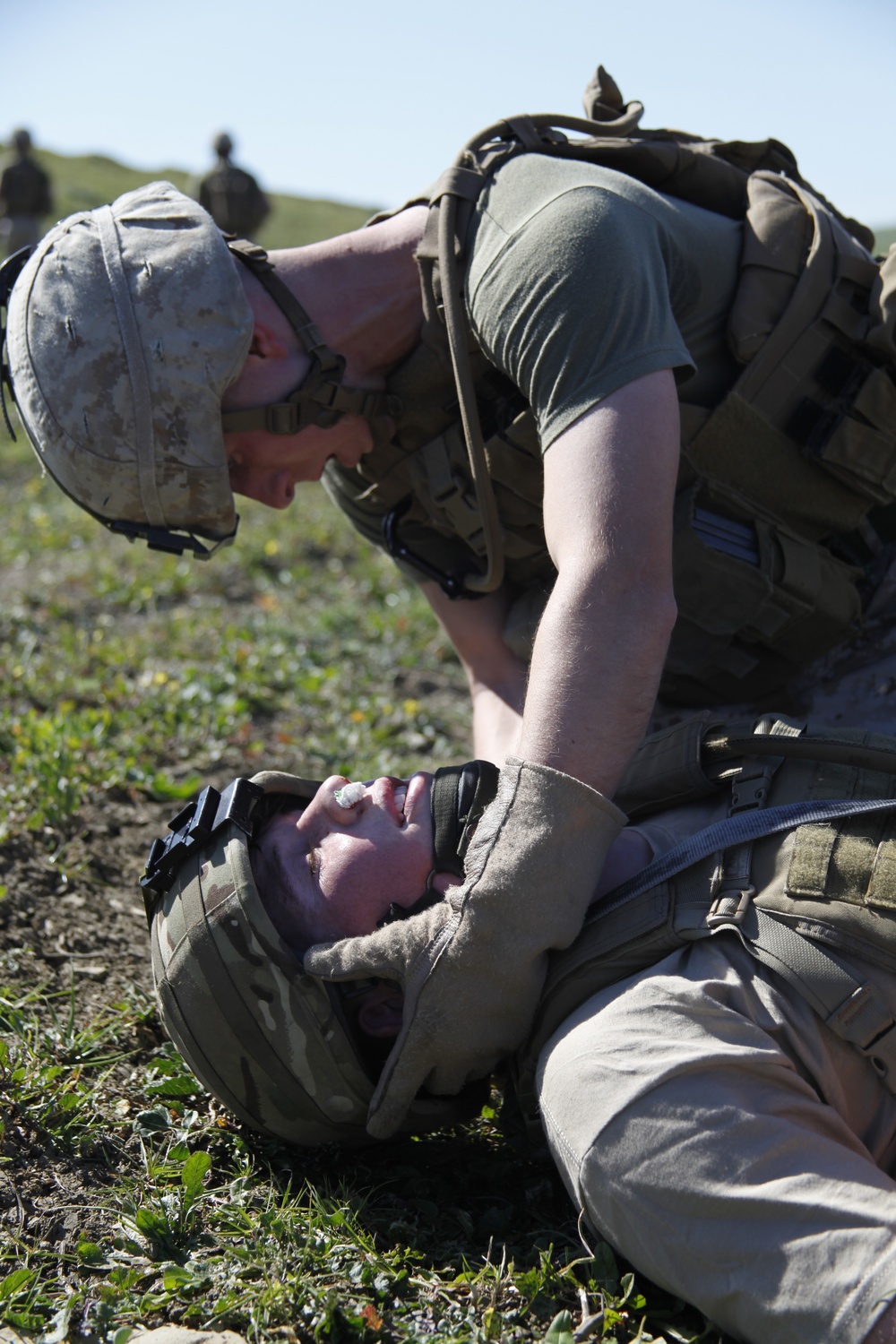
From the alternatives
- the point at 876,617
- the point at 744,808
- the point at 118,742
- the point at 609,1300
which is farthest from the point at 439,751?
the point at 609,1300

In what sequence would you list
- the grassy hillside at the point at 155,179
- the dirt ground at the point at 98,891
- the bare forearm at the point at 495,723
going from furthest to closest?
1. the grassy hillside at the point at 155,179
2. the bare forearm at the point at 495,723
3. the dirt ground at the point at 98,891

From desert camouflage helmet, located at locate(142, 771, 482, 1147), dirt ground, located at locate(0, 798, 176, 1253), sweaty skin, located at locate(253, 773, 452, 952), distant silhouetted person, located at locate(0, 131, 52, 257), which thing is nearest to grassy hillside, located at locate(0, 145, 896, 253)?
distant silhouetted person, located at locate(0, 131, 52, 257)

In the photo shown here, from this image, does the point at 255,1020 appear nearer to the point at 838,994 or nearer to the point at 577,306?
the point at 838,994

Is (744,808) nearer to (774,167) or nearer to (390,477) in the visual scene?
(390,477)

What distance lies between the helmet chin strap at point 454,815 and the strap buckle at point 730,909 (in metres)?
0.52

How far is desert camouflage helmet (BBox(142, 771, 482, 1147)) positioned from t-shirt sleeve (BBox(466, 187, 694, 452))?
1188 millimetres

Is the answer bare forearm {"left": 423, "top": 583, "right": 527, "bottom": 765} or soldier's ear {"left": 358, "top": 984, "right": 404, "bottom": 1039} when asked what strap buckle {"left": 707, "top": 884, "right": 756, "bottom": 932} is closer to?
soldier's ear {"left": 358, "top": 984, "right": 404, "bottom": 1039}

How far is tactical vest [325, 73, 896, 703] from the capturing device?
296cm

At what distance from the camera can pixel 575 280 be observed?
243cm

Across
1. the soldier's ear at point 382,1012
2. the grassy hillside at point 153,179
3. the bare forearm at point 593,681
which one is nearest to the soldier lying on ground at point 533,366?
the bare forearm at point 593,681

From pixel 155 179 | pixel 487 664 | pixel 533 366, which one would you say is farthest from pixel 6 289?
pixel 155 179

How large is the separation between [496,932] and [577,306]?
1.28 meters

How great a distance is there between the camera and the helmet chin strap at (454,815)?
8.11 feet

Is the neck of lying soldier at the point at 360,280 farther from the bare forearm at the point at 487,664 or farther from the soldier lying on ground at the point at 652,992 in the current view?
the soldier lying on ground at the point at 652,992
